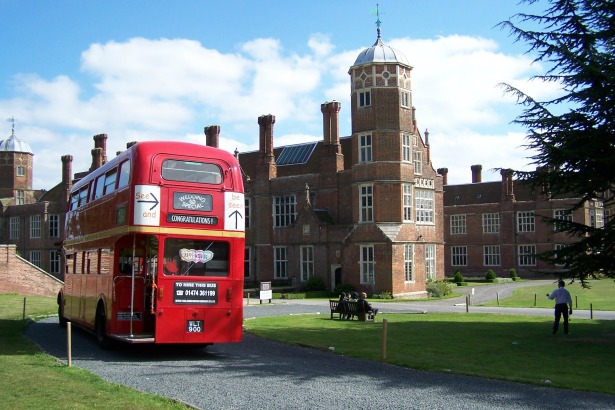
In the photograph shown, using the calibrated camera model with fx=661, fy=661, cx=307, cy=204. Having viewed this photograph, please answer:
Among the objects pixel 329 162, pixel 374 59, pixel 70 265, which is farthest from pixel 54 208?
pixel 70 265

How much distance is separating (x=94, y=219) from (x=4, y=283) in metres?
25.2

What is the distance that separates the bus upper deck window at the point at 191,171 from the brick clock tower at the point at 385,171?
2582 cm

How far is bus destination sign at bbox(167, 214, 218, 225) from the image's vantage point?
1403cm

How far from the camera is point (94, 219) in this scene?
17094 mm

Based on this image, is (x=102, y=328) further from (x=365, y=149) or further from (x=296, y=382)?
(x=365, y=149)

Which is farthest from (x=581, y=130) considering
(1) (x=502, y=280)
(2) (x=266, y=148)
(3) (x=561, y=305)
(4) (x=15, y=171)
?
(4) (x=15, y=171)

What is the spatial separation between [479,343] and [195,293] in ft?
26.0

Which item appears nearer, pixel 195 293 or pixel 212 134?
pixel 195 293

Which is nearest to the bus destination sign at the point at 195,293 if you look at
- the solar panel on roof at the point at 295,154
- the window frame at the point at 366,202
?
the window frame at the point at 366,202

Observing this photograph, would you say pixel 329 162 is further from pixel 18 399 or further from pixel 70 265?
pixel 18 399

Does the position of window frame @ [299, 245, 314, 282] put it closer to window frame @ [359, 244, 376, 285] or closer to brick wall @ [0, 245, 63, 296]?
window frame @ [359, 244, 376, 285]

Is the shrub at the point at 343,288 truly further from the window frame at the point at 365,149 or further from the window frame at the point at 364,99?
the window frame at the point at 364,99

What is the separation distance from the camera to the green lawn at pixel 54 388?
9.09m

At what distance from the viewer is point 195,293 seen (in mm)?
14234
